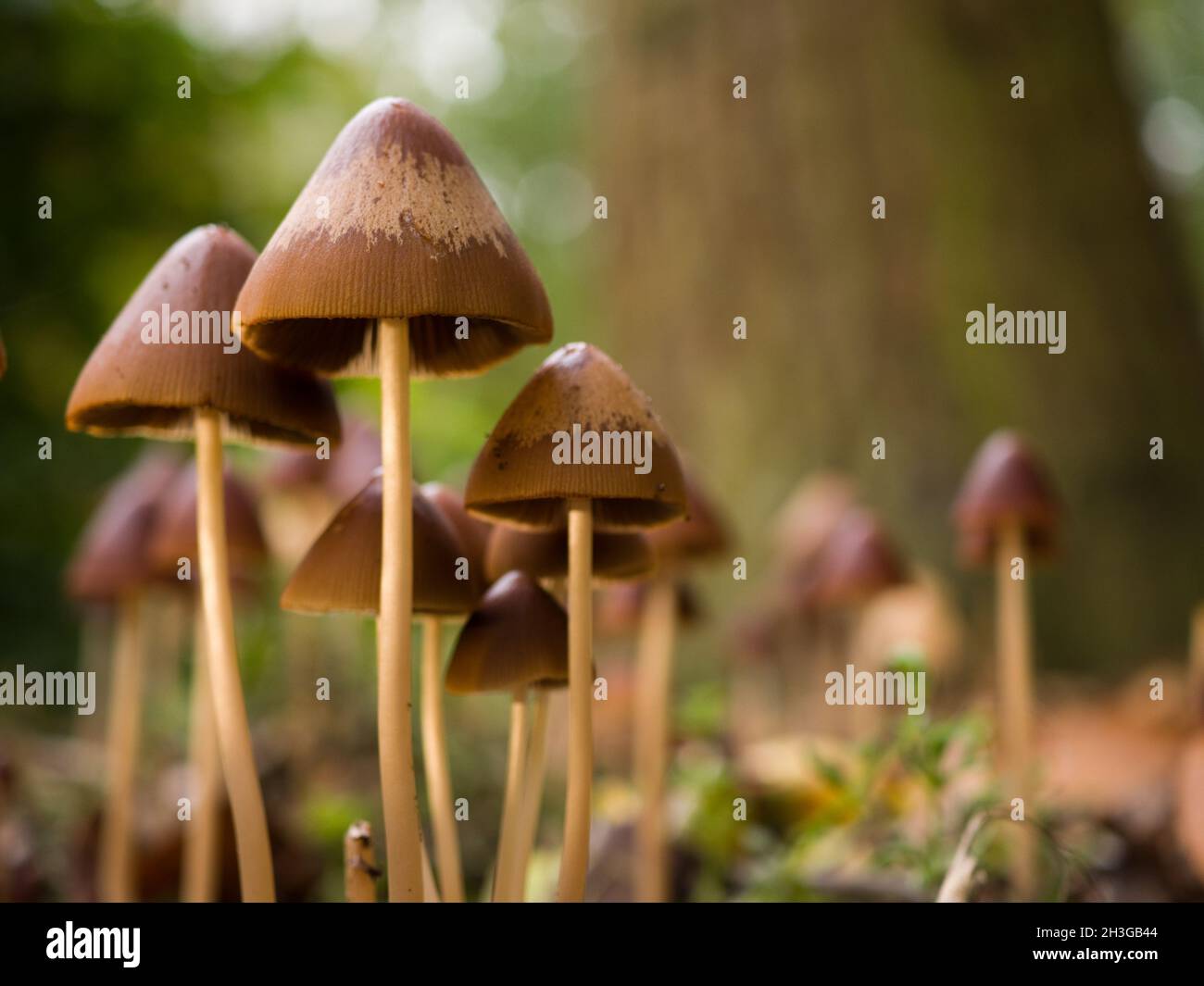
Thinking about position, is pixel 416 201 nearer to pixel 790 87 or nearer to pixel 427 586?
pixel 427 586

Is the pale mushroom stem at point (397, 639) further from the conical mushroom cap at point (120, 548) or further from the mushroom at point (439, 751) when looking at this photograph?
the conical mushroom cap at point (120, 548)

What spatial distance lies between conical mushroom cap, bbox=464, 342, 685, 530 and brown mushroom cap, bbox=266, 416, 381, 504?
5.53 feet

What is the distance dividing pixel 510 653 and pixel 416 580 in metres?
0.21

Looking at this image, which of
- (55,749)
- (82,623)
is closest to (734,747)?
(55,749)

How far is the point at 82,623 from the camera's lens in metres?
6.80

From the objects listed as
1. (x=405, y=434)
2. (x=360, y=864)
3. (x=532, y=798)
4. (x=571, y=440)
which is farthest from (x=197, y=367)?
(x=532, y=798)

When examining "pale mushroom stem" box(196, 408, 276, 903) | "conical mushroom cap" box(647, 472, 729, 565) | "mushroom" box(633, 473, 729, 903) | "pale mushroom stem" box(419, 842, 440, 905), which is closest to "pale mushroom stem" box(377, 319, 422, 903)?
"pale mushroom stem" box(419, 842, 440, 905)

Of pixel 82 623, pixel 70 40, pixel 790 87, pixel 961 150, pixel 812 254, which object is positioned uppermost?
pixel 70 40

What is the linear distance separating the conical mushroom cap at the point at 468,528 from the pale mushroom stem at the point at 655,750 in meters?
0.98

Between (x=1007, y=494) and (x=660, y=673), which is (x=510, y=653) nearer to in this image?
(x=660, y=673)

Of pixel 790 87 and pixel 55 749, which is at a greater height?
pixel 790 87

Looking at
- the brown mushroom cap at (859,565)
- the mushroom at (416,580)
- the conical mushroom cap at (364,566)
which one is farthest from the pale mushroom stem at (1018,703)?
the conical mushroom cap at (364,566)

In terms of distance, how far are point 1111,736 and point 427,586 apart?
371 centimetres

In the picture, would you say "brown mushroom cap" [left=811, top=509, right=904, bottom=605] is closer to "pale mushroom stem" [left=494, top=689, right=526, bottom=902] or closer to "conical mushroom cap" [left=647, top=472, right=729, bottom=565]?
"conical mushroom cap" [left=647, top=472, right=729, bottom=565]
